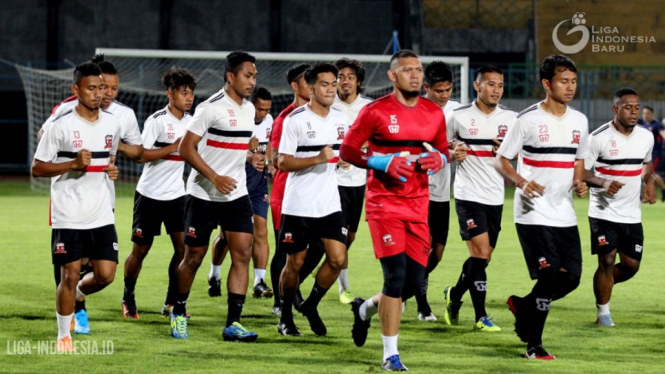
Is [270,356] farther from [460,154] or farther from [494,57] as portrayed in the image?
[494,57]

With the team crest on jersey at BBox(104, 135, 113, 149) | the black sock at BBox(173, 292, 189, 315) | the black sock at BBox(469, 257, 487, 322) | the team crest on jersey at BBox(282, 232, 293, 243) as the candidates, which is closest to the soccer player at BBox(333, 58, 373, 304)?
the black sock at BBox(469, 257, 487, 322)

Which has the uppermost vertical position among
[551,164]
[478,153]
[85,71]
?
[85,71]

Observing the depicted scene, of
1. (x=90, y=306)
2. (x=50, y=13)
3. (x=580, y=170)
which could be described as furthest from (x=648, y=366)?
(x=50, y=13)

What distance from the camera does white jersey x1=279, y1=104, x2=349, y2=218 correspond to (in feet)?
26.2

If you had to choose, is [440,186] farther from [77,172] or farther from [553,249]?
[77,172]

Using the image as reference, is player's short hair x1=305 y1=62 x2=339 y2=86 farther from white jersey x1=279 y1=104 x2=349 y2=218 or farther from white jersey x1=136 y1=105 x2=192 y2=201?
white jersey x1=136 y1=105 x2=192 y2=201

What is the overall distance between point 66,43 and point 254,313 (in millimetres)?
21074

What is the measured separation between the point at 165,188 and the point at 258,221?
1.38 metres

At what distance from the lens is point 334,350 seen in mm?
7531

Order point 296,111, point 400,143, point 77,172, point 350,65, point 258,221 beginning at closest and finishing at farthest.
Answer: point 400,143 < point 77,172 < point 296,111 < point 350,65 < point 258,221

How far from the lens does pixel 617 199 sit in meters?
8.68

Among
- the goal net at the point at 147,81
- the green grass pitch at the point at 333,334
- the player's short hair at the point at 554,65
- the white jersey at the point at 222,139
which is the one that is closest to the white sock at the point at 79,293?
the green grass pitch at the point at 333,334

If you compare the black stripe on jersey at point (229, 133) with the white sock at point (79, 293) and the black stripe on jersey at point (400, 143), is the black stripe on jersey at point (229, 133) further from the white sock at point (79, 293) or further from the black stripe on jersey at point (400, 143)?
the white sock at point (79, 293)

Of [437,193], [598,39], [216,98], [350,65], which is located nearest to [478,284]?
[437,193]
